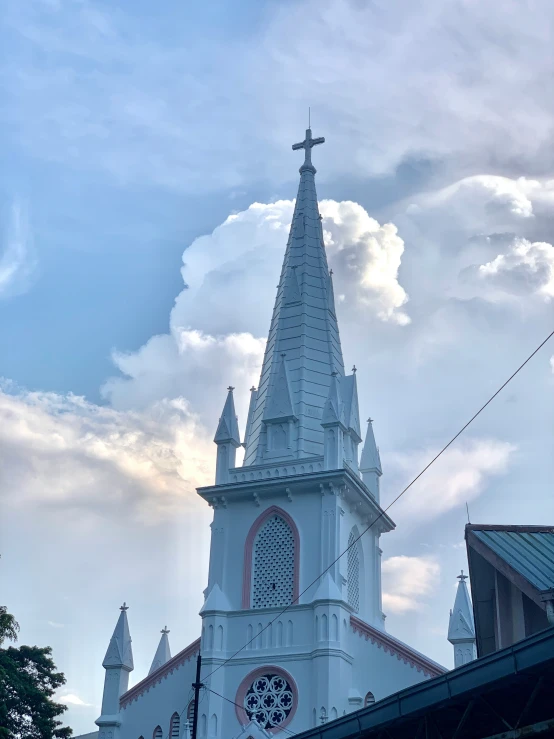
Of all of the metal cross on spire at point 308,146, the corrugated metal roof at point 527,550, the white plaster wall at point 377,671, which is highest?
the metal cross on spire at point 308,146

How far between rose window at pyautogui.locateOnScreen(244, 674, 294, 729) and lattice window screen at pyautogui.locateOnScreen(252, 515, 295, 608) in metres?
2.60

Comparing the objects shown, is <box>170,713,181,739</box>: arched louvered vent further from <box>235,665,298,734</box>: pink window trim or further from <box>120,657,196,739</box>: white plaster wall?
<box>235,665,298,734</box>: pink window trim

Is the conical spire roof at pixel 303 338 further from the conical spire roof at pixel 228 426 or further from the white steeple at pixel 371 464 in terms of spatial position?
the white steeple at pixel 371 464

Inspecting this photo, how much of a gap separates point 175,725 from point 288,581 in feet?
20.9

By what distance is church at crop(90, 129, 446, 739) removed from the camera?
34.8 metres

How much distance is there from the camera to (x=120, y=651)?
3841 centimetres

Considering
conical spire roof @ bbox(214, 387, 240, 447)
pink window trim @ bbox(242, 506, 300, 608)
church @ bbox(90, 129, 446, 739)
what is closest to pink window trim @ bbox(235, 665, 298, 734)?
church @ bbox(90, 129, 446, 739)

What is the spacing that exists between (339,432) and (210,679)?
9.77 meters

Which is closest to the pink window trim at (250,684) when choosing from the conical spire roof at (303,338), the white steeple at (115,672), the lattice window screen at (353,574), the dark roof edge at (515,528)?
the lattice window screen at (353,574)

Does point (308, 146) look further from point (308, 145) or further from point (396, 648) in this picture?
point (396, 648)

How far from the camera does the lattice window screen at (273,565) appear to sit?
120ft

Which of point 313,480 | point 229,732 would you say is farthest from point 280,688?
point 313,480

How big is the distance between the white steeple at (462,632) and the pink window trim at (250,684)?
5.52m

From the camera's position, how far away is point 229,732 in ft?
114
